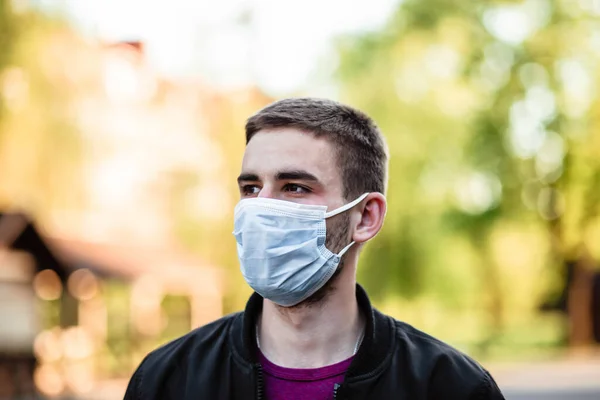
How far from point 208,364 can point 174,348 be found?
0.17 metres

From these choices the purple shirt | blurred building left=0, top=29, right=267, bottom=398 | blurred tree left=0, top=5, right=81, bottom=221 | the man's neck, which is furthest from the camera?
blurred tree left=0, top=5, right=81, bottom=221

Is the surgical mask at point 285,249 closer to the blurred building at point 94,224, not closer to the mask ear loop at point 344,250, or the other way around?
the mask ear loop at point 344,250

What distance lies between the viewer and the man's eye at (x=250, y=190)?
3445 mm

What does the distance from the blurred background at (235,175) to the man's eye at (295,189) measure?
50.6 feet

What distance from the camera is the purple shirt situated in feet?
10.6

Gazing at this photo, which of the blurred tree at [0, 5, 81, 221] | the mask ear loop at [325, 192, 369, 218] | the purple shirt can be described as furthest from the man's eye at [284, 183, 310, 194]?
the blurred tree at [0, 5, 81, 221]

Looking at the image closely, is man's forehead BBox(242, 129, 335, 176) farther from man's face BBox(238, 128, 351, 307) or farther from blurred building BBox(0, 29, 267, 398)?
blurred building BBox(0, 29, 267, 398)

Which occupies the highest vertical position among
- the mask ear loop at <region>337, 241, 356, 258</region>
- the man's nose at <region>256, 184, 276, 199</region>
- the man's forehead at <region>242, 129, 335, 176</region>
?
the man's forehead at <region>242, 129, 335, 176</region>

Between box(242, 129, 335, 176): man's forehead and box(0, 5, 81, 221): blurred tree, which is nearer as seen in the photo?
box(242, 129, 335, 176): man's forehead

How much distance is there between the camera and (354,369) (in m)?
3.25

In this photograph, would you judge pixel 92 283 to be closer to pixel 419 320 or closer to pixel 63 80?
pixel 63 80

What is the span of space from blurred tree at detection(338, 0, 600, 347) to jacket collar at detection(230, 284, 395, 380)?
69.3ft

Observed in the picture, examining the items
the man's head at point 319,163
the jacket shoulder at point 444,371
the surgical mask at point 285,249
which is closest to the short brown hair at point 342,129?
the man's head at point 319,163

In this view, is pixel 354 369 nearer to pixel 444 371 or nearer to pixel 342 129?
pixel 444 371
